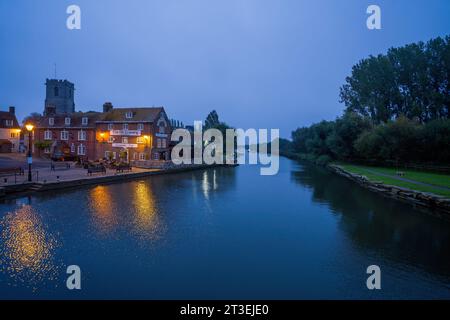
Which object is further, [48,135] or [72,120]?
[72,120]

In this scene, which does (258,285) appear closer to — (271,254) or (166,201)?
(271,254)

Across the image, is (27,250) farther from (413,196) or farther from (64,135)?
(64,135)

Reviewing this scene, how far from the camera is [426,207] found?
23.5 meters

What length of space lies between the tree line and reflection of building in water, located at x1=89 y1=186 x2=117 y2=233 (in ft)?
136

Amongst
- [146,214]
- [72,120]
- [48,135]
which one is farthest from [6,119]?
[146,214]

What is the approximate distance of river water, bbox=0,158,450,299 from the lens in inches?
396

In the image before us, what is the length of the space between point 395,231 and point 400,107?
177 feet

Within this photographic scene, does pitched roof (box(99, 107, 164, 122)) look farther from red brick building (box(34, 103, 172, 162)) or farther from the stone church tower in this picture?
the stone church tower

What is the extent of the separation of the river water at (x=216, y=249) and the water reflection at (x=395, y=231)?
6cm

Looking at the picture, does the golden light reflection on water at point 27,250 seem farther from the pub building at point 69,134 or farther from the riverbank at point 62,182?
the pub building at point 69,134

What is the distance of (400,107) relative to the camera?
2442 inches

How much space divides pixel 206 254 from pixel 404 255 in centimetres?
860

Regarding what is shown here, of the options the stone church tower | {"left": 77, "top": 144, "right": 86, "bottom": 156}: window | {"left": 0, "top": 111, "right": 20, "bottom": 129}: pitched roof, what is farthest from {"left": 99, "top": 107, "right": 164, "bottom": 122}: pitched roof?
the stone church tower

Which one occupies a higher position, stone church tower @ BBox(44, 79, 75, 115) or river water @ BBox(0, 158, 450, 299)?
stone church tower @ BBox(44, 79, 75, 115)
